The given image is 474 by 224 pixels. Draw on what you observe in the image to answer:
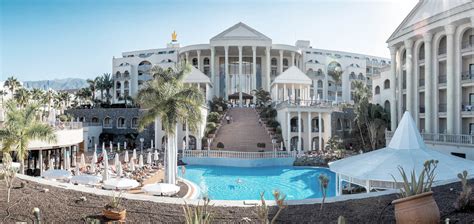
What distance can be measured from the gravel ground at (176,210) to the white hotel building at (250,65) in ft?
134

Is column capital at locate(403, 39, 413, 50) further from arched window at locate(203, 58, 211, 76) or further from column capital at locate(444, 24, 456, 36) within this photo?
arched window at locate(203, 58, 211, 76)

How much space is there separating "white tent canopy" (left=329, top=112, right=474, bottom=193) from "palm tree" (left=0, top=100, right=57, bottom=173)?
1748 centimetres

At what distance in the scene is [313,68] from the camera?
83.7m

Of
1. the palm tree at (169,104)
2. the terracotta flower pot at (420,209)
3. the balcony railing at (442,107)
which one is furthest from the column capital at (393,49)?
the terracotta flower pot at (420,209)

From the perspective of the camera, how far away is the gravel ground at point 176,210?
11195 mm

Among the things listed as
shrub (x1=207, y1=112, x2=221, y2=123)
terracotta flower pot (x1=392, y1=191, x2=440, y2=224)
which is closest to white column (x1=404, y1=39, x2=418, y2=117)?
shrub (x1=207, y1=112, x2=221, y2=123)

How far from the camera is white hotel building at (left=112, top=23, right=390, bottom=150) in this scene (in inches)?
2741

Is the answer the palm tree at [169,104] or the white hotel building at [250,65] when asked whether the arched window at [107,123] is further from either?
the palm tree at [169,104]

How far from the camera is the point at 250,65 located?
3095 inches

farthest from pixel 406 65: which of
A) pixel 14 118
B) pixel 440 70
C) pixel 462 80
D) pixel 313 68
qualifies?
pixel 313 68

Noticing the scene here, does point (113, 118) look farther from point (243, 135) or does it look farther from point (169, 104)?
point (169, 104)

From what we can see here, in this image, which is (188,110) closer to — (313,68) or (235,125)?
(235,125)

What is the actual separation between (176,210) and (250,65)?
2662 inches

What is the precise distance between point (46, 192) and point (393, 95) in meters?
39.7
